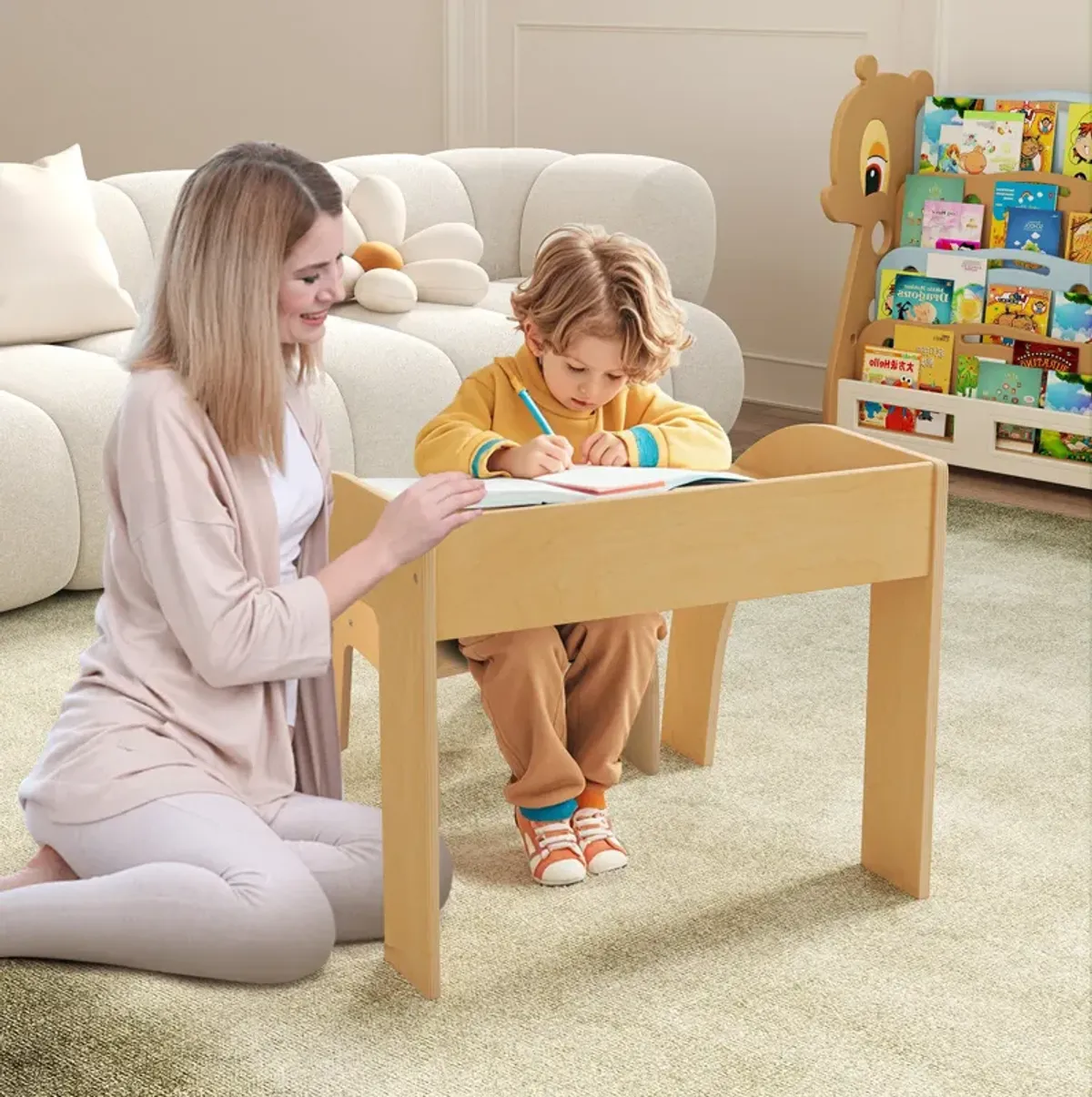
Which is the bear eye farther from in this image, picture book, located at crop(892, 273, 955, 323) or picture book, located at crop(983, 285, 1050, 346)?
picture book, located at crop(983, 285, 1050, 346)

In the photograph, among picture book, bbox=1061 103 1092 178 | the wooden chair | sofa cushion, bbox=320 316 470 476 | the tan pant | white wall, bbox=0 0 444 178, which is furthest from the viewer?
white wall, bbox=0 0 444 178

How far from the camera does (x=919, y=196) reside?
351 cm

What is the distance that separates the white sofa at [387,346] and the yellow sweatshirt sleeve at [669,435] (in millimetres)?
577

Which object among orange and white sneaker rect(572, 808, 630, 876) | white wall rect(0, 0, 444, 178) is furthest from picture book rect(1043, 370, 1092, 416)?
white wall rect(0, 0, 444, 178)

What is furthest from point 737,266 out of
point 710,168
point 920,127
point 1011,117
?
point 1011,117

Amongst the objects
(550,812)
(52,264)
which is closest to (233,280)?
(550,812)

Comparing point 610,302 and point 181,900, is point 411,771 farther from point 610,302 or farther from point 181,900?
point 610,302

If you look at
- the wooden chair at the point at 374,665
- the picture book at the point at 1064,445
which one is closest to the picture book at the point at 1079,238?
the picture book at the point at 1064,445

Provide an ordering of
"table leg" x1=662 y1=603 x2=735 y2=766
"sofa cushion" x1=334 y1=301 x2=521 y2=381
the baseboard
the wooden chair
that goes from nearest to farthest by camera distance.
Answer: the wooden chair, "table leg" x1=662 y1=603 x2=735 y2=766, "sofa cushion" x1=334 y1=301 x2=521 y2=381, the baseboard

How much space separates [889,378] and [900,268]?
244mm

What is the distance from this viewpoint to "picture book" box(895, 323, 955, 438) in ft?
11.4

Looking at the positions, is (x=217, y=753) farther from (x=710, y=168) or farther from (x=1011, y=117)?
(x=710, y=168)

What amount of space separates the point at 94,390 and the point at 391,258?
0.85 meters

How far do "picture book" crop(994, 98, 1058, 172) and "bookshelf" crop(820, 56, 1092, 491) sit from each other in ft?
0.10
